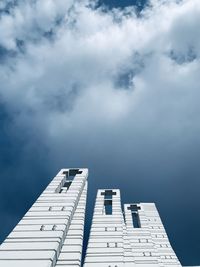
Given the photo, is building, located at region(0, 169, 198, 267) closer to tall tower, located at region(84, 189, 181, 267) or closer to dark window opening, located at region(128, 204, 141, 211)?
tall tower, located at region(84, 189, 181, 267)

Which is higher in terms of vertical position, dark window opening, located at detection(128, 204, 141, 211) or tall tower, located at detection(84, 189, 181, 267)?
dark window opening, located at detection(128, 204, 141, 211)

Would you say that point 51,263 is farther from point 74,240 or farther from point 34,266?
point 74,240

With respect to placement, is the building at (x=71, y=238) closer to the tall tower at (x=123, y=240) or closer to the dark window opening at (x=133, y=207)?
the tall tower at (x=123, y=240)

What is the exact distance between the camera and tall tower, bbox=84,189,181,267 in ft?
24.9

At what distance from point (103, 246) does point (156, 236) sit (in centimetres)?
609

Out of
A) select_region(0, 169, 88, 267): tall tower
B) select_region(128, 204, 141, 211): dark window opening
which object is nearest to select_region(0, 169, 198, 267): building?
select_region(0, 169, 88, 267): tall tower

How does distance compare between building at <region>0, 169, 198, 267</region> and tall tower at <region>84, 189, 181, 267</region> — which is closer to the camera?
building at <region>0, 169, 198, 267</region>

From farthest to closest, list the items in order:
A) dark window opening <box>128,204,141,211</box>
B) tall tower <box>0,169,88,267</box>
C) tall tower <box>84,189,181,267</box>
→ dark window opening <box>128,204,141,211</box>, tall tower <box>84,189,181,267</box>, tall tower <box>0,169,88,267</box>

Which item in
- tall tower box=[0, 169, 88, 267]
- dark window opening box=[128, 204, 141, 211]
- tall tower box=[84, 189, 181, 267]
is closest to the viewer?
tall tower box=[0, 169, 88, 267]

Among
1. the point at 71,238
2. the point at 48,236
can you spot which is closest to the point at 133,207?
the point at 71,238

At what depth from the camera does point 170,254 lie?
11.9 meters

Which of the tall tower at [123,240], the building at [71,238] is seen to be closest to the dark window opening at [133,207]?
the tall tower at [123,240]

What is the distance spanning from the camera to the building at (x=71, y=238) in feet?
18.8

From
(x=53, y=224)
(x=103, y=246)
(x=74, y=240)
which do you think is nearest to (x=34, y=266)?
(x=53, y=224)
